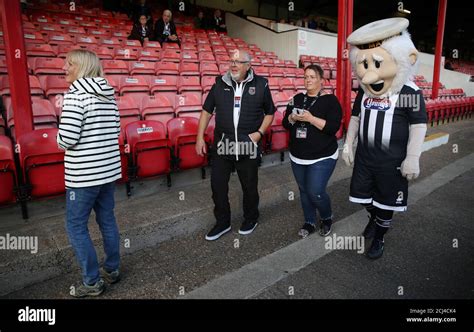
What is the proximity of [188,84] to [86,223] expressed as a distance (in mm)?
3991

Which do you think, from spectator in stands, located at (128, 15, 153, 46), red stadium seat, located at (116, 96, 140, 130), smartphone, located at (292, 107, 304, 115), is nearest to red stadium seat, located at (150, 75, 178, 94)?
red stadium seat, located at (116, 96, 140, 130)

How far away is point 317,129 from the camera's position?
2648mm

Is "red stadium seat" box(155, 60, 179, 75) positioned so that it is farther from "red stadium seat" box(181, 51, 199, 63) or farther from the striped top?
the striped top

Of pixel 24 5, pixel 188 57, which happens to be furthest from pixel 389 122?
pixel 24 5

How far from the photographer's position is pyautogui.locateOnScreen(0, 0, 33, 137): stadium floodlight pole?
2826 mm

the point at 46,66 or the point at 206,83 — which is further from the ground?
the point at 46,66

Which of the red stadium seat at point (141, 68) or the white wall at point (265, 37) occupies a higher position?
the white wall at point (265, 37)

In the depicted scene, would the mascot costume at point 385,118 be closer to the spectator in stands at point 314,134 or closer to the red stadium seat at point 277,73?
the spectator in stands at point 314,134

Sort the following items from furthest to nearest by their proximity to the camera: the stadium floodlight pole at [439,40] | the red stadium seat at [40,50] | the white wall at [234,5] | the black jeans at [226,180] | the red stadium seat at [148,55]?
the white wall at [234,5]
the stadium floodlight pole at [439,40]
the red stadium seat at [148,55]
the red stadium seat at [40,50]
the black jeans at [226,180]

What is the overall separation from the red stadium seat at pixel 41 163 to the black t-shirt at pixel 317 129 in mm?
2047

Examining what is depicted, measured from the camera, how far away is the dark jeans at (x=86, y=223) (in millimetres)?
1946

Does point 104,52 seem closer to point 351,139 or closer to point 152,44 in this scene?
point 152,44

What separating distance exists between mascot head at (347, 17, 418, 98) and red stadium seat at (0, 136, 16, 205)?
2.79m

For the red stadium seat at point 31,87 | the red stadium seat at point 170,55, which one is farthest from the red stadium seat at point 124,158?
the red stadium seat at point 170,55
